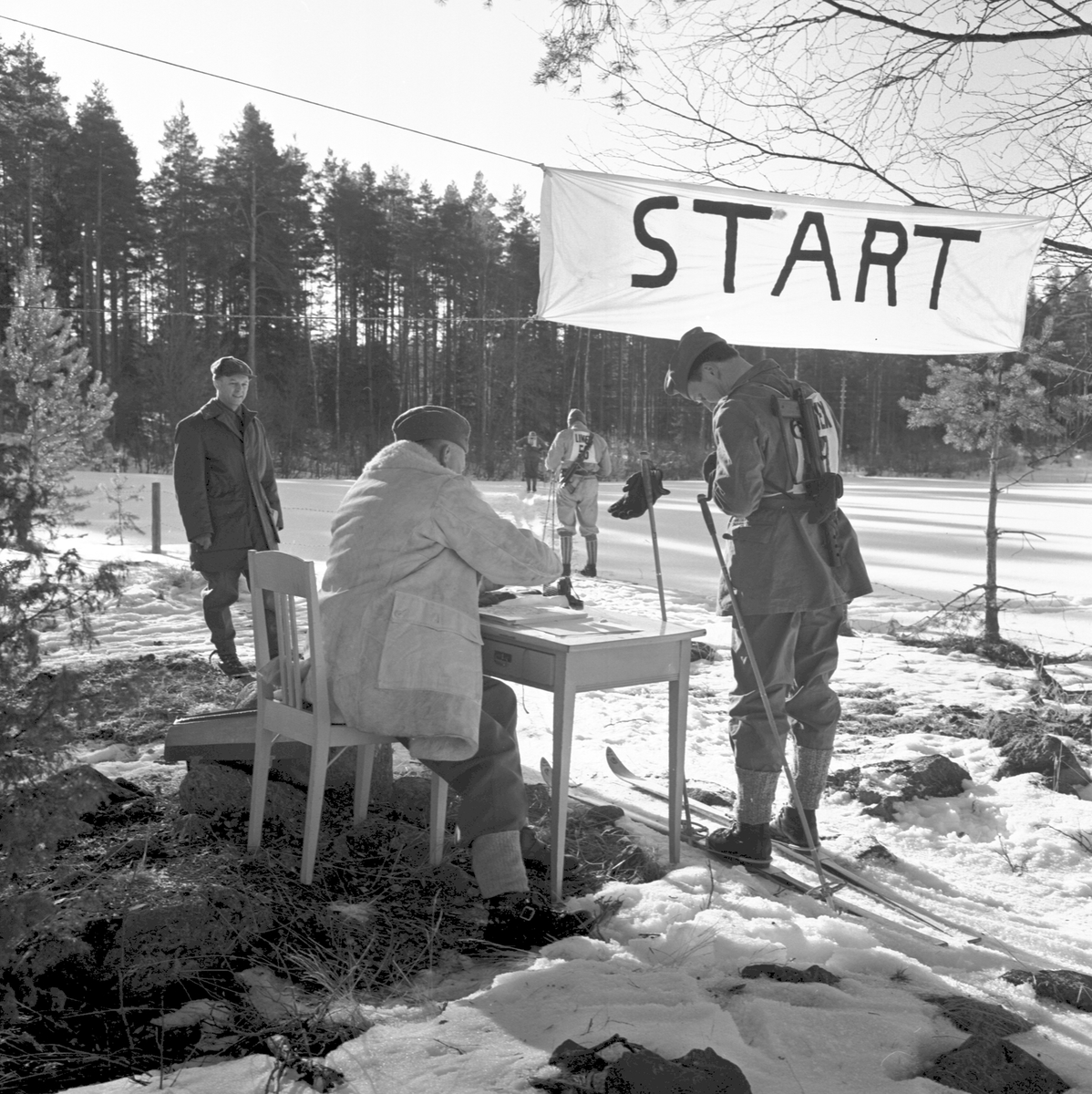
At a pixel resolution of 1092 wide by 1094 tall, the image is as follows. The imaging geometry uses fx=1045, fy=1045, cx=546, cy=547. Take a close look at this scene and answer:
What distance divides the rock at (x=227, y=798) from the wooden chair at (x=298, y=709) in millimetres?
139

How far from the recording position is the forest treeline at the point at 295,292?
33.6 meters

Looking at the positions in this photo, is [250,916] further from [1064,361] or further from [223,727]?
[1064,361]

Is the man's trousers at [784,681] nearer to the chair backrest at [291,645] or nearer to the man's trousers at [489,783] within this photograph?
the man's trousers at [489,783]

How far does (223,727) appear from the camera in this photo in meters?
3.78

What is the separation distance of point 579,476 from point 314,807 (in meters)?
9.09

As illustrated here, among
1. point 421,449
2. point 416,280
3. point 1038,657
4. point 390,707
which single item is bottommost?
point 1038,657

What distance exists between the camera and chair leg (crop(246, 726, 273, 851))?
331 cm

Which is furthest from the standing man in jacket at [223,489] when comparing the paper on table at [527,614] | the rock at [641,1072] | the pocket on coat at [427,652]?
the rock at [641,1072]

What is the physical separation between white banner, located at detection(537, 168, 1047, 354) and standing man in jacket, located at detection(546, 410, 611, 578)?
6751 mm

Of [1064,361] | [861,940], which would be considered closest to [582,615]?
[861,940]

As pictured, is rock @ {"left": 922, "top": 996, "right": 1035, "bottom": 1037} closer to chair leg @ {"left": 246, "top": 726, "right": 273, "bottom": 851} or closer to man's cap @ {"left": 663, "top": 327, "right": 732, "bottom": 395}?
chair leg @ {"left": 246, "top": 726, "right": 273, "bottom": 851}

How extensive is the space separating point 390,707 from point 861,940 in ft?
4.84

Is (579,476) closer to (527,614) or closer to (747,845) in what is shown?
(527,614)

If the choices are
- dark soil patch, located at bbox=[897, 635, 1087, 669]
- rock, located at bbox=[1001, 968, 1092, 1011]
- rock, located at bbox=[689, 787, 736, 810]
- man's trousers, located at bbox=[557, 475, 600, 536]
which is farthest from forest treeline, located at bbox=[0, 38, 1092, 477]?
rock, located at bbox=[1001, 968, 1092, 1011]
